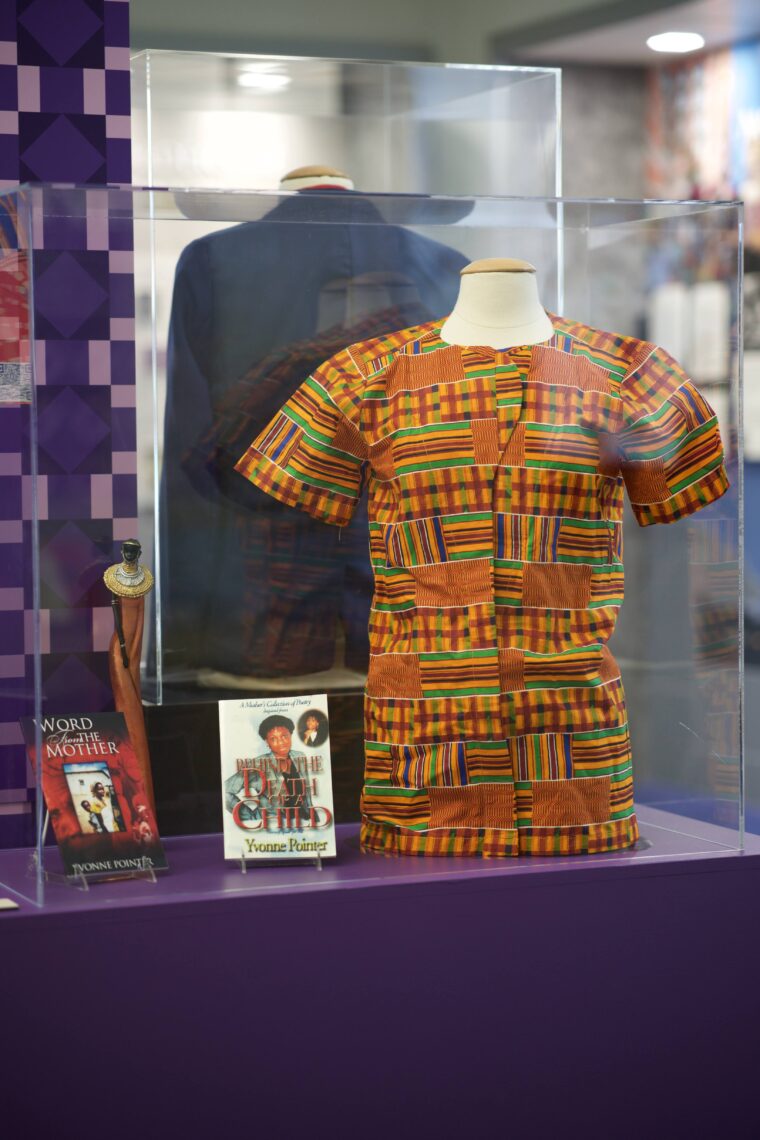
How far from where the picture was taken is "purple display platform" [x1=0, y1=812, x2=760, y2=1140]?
193cm

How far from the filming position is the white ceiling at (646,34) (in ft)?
13.0

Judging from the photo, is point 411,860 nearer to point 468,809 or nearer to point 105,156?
point 468,809

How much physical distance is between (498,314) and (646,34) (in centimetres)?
222

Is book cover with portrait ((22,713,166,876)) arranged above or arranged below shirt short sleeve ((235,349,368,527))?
below

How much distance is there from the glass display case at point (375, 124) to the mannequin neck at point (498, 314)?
0.66 m

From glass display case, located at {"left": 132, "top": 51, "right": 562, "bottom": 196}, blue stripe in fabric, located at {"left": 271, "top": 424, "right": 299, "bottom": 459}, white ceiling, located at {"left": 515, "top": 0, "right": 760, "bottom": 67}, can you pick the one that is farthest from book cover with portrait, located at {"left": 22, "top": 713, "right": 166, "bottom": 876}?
white ceiling, located at {"left": 515, "top": 0, "right": 760, "bottom": 67}

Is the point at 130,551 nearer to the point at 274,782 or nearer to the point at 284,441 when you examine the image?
the point at 284,441

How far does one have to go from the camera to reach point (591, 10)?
4066mm

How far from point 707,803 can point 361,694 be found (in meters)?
0.56

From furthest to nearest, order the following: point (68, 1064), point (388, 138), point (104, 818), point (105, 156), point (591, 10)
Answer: point (591, 10) < point (388, 138) < point (105, 156) < point (104, 818) < point (68, 1064)

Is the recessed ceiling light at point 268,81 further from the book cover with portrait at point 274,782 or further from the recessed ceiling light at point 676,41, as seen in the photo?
the recessed ceiling light at point 676,41

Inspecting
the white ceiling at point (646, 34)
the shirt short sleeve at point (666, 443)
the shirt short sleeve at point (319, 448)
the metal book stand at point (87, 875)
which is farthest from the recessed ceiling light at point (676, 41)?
the metal book stand at point (87, 875)

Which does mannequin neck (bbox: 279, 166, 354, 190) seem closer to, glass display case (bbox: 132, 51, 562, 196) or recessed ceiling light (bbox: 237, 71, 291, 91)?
glass display case (bbox: 132, 51, 562, 196)

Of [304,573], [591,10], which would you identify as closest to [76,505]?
[304,573]
